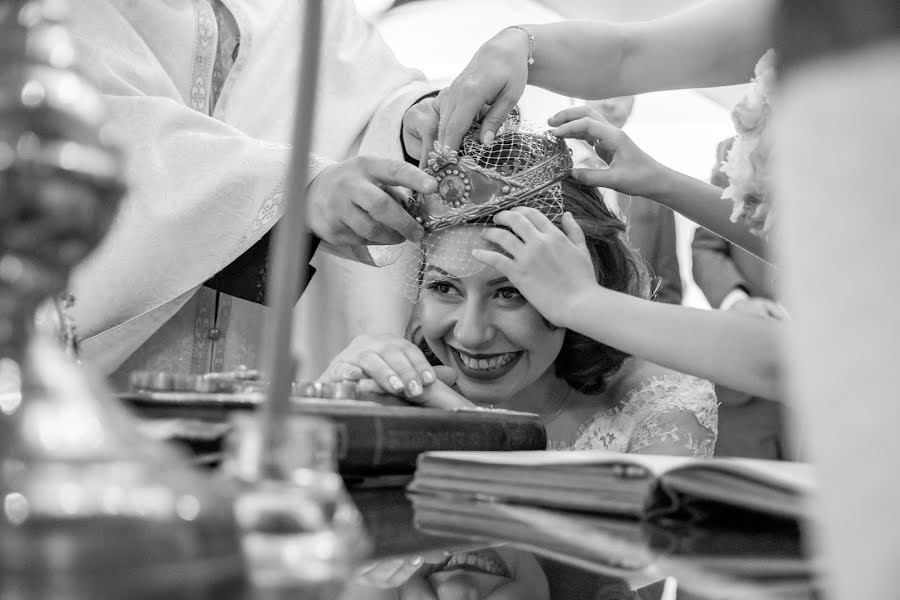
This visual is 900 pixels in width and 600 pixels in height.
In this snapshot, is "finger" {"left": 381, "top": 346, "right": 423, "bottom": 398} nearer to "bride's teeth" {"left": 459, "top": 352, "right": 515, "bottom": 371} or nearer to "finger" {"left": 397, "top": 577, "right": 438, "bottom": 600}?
"bride's teeth" {"left": 459, "top": 352, "right": 515, "bottom": 371}

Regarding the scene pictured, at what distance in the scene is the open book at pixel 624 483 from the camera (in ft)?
2.17

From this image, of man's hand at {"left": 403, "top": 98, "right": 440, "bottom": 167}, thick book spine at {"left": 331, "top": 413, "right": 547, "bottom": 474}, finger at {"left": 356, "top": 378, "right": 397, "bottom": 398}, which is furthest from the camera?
man's hand at {"left": 403, "top": 98, "right": 440, "bottom": 167}

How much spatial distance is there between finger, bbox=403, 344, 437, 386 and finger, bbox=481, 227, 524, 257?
241 mm

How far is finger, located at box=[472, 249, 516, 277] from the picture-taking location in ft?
5.32

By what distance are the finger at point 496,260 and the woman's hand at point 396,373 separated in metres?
0.19

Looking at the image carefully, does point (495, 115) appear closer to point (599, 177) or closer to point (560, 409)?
point (599, 177)

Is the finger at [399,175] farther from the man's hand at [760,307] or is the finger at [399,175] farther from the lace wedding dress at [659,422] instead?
the man's hand at [760,307]

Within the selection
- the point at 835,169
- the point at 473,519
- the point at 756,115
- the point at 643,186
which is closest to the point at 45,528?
the point at 835,169

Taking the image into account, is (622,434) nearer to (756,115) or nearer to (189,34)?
(756,115)

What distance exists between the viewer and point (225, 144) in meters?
1.70

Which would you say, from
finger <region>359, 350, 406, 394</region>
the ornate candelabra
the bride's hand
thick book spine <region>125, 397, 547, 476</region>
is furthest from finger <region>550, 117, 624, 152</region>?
the ornate candelabra

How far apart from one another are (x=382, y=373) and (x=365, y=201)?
27 centimetres

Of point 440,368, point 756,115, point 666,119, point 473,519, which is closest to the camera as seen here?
point 473,519

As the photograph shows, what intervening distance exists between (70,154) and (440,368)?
141 cm
